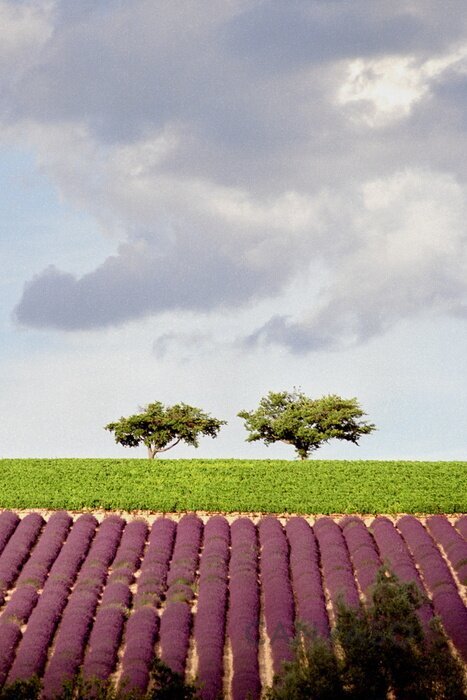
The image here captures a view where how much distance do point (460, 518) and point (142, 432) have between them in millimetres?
33360

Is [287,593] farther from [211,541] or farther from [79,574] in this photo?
[79,574]

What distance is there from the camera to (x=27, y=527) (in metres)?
33.1

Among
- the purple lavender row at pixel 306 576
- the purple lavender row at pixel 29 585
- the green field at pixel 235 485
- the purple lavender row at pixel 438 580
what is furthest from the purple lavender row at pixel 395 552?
the purple lavender row at pixel 29 585

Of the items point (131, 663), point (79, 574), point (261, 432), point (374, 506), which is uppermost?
point (261, 432)

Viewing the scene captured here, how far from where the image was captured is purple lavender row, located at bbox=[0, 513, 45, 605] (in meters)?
29.2

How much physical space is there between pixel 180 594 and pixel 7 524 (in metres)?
9.60

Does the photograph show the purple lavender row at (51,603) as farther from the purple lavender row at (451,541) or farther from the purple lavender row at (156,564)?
the purple lavender row at (451,541)

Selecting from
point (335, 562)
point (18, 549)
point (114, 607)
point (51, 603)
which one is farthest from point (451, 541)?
point (18, 549)

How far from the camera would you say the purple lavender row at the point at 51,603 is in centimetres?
2305

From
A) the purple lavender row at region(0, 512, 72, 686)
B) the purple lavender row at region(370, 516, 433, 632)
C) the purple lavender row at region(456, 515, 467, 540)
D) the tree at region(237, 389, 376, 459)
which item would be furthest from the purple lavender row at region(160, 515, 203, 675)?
the tree at region(237, 389, 376, 459)

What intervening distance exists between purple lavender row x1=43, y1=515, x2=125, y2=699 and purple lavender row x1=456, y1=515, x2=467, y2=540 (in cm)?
1277

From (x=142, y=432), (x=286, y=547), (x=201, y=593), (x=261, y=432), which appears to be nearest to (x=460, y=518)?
(x=286, y=547)

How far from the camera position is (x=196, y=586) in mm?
28328

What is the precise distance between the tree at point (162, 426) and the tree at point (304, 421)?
311 centimetres
